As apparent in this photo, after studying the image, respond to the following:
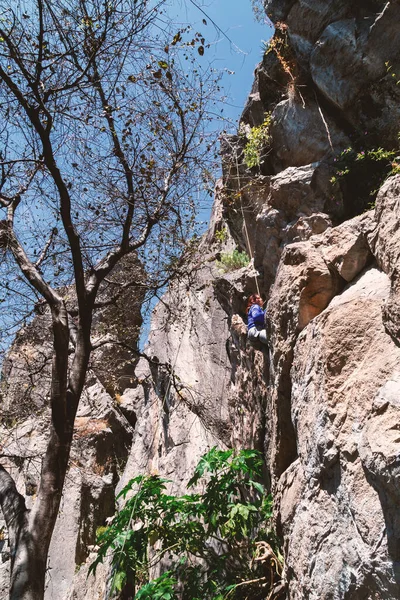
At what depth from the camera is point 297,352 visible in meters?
4.67

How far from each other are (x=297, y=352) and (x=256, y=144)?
4.89 meters

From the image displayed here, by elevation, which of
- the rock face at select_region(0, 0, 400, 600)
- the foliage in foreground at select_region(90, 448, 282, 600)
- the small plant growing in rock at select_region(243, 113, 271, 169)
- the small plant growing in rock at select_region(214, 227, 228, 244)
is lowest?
the foliage in foreground at select_region(90, 448, 282, 600)

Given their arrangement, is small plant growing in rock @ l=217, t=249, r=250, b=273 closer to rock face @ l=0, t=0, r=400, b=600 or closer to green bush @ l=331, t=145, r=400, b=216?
rock face @ l=0, t=0, r=400, b=600

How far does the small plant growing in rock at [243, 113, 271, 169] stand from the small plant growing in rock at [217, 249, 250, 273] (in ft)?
5.18

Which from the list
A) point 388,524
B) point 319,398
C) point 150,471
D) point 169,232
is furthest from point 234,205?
point 388,524

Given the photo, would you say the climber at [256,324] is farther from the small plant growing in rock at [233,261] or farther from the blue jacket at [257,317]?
the small plant growing in rock at [233,261]

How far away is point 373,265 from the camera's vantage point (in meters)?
4.30

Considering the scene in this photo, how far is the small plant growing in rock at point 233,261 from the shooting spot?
9117 millimetres

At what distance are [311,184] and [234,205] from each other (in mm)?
2256

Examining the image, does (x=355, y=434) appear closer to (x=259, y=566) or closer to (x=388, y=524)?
(x=388, y=524)

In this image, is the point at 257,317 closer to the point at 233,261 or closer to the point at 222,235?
the point at 233,261

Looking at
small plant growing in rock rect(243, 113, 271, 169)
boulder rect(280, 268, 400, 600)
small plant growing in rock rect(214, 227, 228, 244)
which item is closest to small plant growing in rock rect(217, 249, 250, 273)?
small plant growing in rock rect(214, 227, 228, 244)

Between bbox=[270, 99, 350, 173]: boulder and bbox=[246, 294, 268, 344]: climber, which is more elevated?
bbox=[270, 99, 350, 173]: boulder

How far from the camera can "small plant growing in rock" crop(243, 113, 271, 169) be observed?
845 cm
